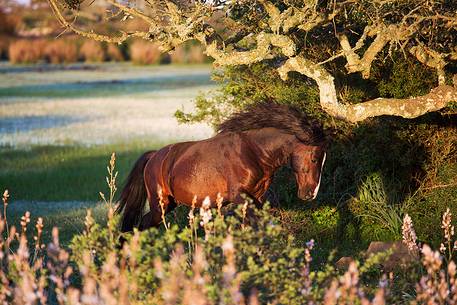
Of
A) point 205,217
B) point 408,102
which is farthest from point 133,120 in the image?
point 205,217

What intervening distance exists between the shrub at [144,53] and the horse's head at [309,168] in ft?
173

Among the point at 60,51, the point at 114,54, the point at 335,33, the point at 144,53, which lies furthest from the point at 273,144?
the point at 114,54

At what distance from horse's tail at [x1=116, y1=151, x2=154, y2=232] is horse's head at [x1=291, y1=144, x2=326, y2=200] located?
2143 mm

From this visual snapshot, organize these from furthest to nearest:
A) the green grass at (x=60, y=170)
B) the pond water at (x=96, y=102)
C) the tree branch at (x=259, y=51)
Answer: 1. the pond water at (x=96, y=102)
2. the green grass at (x=60, y=170)
3. the tree branch at (x=259, y=51)

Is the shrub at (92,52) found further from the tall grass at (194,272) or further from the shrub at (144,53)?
the tall grass at (194,272)

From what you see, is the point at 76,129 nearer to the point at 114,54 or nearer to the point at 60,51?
the point at 60,51

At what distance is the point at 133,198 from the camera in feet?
35.9

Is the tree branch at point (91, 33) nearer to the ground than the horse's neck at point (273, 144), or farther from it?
farther from it

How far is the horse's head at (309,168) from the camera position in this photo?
9.60m

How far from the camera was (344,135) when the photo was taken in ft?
42.8

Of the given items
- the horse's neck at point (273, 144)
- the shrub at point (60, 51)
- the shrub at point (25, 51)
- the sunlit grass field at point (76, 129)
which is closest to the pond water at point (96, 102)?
the sunlit grass field at point (76, 129)

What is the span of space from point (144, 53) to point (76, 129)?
107 feet

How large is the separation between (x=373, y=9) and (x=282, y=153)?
7.26 feet

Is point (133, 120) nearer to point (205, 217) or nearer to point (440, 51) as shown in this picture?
point (440, 51)
